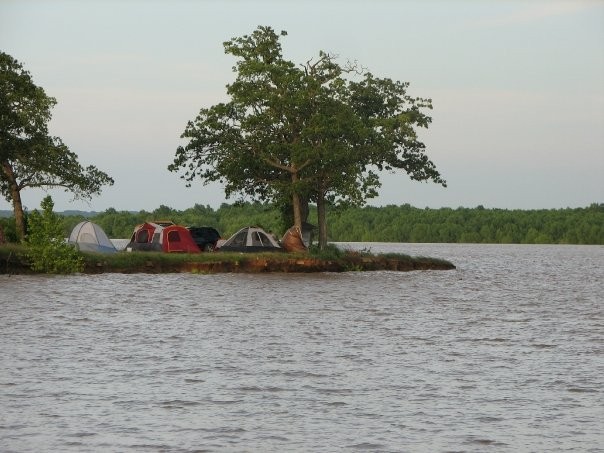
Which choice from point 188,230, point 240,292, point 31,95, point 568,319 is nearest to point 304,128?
point 188,230

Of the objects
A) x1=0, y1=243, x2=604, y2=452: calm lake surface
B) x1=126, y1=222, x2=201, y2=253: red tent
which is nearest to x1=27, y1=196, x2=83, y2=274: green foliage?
x1=0, y1=243, x2=604, y2=452: calm lake surface

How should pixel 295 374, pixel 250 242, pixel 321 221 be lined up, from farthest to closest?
pixel 321 221, pixel 250 242, pixel 295 374

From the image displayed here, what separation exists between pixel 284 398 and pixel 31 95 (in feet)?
154

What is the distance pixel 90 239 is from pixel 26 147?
6528 mm

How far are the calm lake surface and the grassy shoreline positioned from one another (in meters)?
10.0

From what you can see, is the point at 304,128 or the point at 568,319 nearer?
the point at 568,319

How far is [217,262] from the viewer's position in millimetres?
56719

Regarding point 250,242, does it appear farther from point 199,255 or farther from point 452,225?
point 452,225

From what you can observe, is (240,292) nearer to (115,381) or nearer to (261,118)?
(261,118)

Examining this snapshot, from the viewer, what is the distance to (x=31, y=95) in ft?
205

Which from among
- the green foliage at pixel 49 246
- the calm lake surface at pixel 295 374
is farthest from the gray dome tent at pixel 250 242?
the calm lake surface at pixel 295 374

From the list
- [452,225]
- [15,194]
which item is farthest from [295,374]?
[452,225]

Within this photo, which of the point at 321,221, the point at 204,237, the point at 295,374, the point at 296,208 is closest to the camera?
the point at 295,374

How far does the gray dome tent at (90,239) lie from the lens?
59250 millimetres
